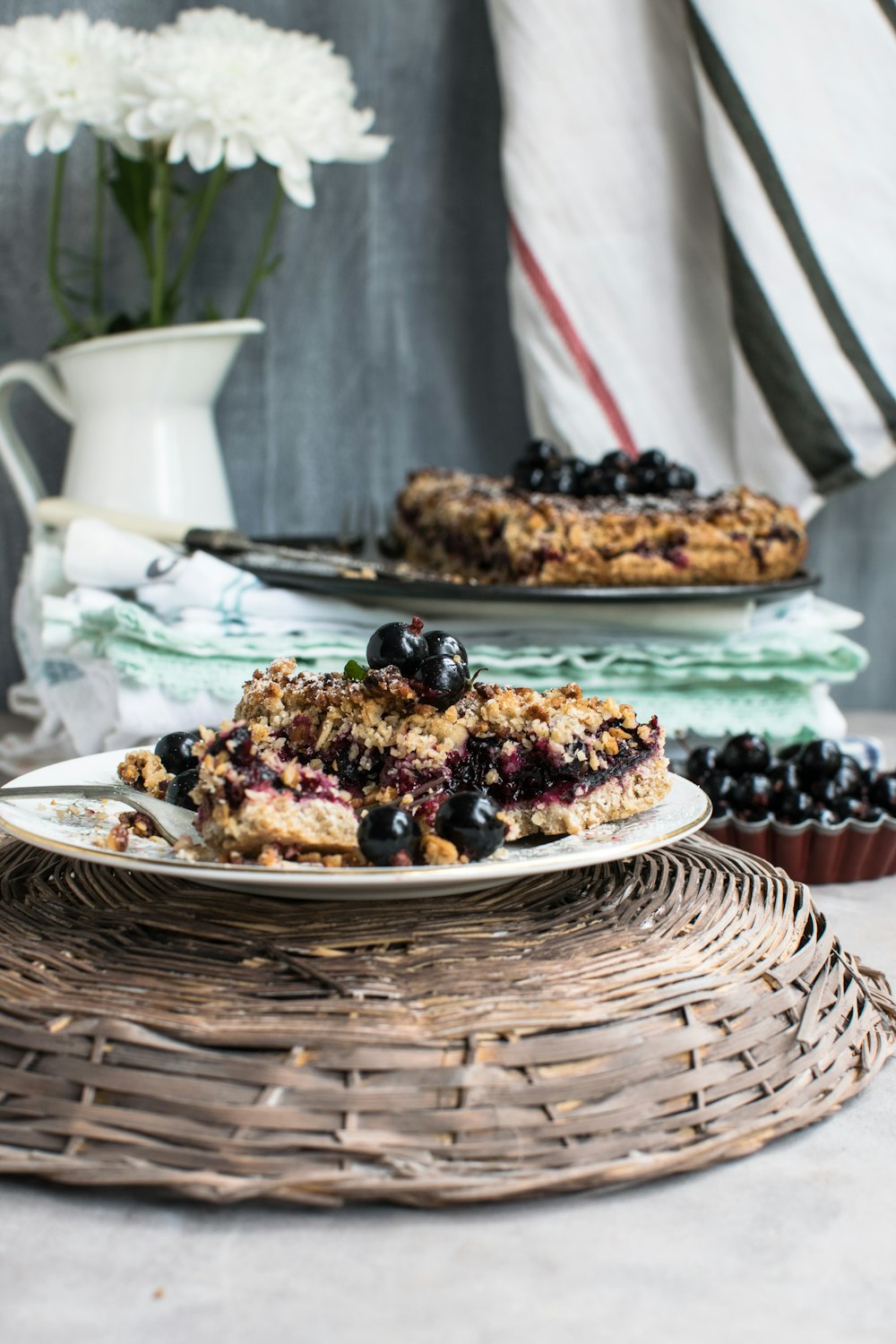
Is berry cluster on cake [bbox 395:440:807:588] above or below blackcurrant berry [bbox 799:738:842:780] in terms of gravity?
above

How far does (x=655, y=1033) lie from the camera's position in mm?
810

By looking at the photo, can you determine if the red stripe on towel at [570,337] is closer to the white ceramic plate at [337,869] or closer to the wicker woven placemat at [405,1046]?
the white ceramic plate at [337,869]

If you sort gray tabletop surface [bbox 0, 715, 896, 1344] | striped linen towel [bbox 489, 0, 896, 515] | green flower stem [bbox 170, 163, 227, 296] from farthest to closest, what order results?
green flower stem [bbox 170, 163, 227, 296], striped linen towel [bbox 489, 0, 896, 515], gray tabletop surface [bbox 0, 715, 896, 1344]

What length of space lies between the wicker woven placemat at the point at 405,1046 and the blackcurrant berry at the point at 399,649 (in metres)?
0.17

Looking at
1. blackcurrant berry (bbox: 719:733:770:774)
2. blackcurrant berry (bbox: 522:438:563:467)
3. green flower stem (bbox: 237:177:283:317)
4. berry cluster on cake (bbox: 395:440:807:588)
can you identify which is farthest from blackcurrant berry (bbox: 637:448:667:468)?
green flower stem (bbox: 237:177:283:317)

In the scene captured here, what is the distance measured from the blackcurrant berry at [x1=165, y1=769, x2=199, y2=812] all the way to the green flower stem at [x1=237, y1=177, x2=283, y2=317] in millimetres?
1352

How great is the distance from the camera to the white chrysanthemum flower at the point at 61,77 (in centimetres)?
190

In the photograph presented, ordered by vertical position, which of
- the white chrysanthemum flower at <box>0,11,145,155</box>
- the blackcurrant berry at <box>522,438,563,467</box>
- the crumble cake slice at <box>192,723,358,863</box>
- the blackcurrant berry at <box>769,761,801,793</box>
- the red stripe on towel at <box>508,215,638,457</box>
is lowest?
the blackcurrant berry at <box>769,761,801,793</box>

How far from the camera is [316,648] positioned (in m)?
1.62

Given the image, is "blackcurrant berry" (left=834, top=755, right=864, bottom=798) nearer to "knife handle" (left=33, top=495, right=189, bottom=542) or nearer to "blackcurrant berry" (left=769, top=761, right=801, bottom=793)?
"blackcurrant berry" (left=769, top=761, right=801, bottom=793)

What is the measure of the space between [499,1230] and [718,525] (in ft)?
3.71

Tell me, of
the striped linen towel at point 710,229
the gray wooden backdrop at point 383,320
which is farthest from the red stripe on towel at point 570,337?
the gray wooden backdrop at point 383,320

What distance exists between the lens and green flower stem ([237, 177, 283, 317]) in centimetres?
218

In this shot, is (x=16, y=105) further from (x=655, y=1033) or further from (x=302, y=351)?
(x=655, y=1033)
